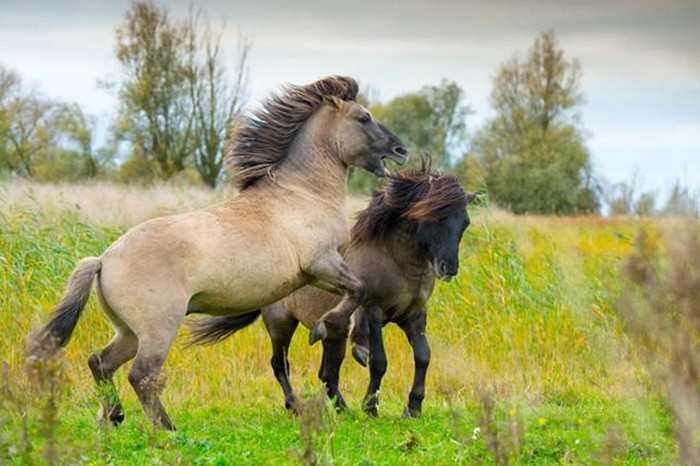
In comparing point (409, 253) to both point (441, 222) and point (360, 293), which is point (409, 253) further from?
point (360, 293)

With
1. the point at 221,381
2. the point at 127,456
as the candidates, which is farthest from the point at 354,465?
the point at 221,381

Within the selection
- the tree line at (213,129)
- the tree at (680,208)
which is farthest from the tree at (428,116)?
the tree at (680,208)

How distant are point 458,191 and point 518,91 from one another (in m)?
49.0

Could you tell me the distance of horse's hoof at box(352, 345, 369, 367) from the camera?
8398 millimetres

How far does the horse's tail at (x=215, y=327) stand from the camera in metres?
9.70

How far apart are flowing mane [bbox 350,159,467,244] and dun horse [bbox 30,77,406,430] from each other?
0.42 m

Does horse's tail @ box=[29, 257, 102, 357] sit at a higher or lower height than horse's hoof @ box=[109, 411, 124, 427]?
higher

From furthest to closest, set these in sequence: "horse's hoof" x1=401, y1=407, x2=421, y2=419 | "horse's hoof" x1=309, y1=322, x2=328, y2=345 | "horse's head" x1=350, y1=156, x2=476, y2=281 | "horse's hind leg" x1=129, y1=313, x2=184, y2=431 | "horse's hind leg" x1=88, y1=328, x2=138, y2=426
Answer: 1. "horse's hoof" x1=401, y1=407, x2=421, y2=419
2. "horse's head" x1=350, y1=156, x2=476, y2=281
3. "horse's hoof" x1=309, y1=322, x2=328, y2=345
4. "horse's hind leg" x1=88, y1=328, x2=138, y2=426
5. "horse's hind leg" x1=129, y1=313, x2=184, y2=431

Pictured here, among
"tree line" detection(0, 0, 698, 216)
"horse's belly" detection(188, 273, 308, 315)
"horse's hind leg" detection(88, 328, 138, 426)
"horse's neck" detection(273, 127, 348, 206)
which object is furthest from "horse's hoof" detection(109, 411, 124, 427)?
"tree line" detection(0, 0, 698, 216)

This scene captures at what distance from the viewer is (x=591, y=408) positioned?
366 inches

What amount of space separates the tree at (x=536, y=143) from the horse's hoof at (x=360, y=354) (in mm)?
39355

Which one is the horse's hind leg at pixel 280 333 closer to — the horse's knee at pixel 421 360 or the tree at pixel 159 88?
the horse's knee at pixel 421 360

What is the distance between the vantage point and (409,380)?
11.0 metres

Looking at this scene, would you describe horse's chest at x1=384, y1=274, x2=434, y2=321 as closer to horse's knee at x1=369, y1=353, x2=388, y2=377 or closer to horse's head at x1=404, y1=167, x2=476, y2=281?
horse's head at x1=404, y1=167, x2=476, y2=281
